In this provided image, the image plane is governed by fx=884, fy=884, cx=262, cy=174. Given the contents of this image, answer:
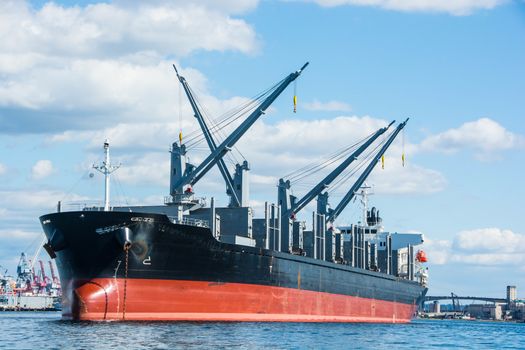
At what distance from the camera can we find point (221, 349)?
1121 inches

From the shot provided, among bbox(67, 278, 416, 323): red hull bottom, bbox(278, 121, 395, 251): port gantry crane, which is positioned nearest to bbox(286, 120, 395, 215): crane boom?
bbox(278, 121, 395, 251): port gantry crane

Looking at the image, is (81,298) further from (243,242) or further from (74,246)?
(243,242)

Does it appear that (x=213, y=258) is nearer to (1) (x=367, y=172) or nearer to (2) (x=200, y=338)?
(2) (x=200, y=338)

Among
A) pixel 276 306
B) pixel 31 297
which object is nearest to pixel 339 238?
pixel 276 306

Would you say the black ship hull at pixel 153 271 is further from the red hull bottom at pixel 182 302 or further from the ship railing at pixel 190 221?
the ship railing at pixel 190 221

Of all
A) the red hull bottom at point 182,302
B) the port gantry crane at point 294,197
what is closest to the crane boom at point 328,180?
the port gantry crane at point 294,197

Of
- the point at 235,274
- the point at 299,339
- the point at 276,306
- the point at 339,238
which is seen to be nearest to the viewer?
the point at 299,339

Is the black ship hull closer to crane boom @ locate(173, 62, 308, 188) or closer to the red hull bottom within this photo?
the red hull bottom

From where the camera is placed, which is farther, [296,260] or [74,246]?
[296,260]

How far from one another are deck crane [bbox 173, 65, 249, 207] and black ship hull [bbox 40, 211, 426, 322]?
5.57m

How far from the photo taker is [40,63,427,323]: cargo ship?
38.6 m

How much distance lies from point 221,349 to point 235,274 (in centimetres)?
1412

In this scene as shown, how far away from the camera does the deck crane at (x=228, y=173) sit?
50125mm

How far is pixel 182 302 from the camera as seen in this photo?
39.7m
